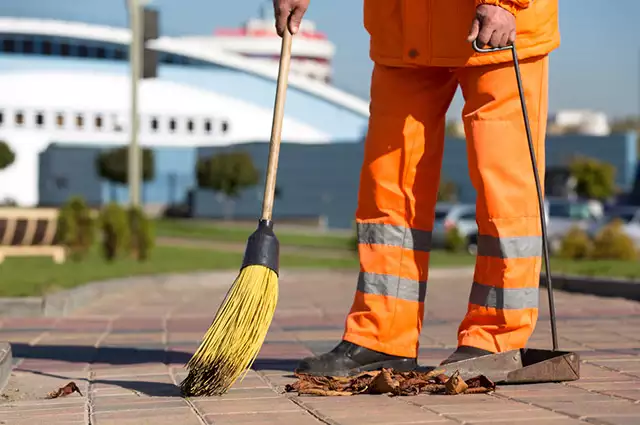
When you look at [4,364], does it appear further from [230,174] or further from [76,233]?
[230,174]

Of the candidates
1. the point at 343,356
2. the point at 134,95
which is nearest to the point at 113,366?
the point at 343,356

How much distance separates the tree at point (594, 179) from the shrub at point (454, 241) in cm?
4444

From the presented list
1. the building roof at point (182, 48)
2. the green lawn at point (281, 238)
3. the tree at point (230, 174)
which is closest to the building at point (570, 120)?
the building roof at point (182, 48)

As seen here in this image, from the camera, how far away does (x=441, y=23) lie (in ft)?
15.4

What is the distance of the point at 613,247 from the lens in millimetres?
18172

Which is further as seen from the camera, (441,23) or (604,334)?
(604,334)

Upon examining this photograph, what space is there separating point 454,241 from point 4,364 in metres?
20.7

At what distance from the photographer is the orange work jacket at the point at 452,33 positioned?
15.3 feet

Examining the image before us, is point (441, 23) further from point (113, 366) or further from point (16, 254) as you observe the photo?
point (16, 254)

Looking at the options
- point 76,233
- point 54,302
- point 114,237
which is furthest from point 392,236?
point 76,233

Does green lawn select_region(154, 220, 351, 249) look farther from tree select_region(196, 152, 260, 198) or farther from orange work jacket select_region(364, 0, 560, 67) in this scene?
tree select_region(196, 152, 260, 198)

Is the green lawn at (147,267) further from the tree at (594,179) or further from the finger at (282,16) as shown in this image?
the tree at (594,179)

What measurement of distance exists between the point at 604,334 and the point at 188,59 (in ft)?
270

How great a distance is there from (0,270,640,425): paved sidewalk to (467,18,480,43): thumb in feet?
4.01
